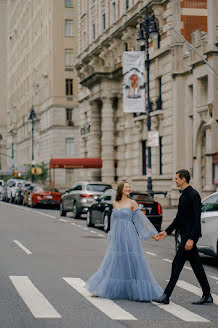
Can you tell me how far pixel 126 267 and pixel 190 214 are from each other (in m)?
1.21

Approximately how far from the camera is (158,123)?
4366 centimetres

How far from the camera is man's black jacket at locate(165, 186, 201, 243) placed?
9695 mm

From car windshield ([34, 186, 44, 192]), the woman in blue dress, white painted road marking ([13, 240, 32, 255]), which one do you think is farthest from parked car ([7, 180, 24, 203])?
the woman in blue dress

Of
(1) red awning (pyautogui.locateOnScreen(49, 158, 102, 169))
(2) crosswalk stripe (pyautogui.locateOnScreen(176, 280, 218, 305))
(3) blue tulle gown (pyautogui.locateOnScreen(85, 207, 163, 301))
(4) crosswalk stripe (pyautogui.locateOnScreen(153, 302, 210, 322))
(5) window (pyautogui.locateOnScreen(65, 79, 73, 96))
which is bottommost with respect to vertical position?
(2) crosswalk stripe (pyautogui.locateOnScreen(176, 280, 218, 305))

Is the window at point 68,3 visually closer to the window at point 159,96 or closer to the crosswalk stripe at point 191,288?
the window at point 159,96

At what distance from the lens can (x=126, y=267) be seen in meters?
9.98

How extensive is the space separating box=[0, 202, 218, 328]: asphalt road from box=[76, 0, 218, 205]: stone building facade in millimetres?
18410

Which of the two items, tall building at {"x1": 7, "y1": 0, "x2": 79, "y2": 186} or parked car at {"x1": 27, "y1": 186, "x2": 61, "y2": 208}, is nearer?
parked car at {"x1": 27, "y1": 186, "x2": 61, "y2": 208}

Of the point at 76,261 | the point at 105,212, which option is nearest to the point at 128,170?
the point at 105,212

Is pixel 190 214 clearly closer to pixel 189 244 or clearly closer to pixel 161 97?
pixel 189 244

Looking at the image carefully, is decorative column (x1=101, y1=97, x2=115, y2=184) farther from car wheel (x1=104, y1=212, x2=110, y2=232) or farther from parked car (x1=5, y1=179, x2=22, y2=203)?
car wheel (x1=104, y1=212, x2=110, y2=232)

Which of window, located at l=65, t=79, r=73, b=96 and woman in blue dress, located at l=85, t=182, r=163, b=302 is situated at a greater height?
window, located at l=65, t=79, r=73, b=96

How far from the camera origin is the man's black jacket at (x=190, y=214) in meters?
9.70

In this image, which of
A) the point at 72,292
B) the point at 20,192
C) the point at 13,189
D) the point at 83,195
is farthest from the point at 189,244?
the point at 13,189
